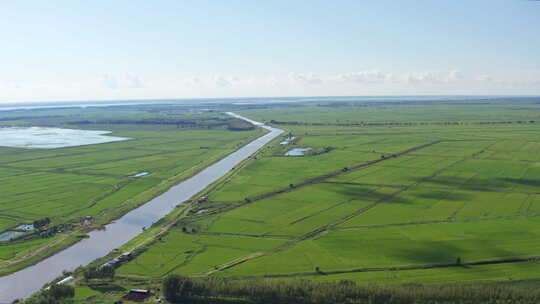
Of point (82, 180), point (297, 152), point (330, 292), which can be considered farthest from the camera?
point (297, 152)

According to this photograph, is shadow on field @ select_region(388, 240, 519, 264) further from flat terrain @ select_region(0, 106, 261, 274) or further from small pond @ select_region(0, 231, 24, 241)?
small pond @ select_region(0, 231, 24, 241)

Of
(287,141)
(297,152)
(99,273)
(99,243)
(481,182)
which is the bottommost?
(99,243)

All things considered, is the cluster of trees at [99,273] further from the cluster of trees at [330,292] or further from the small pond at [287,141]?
the small pond at [287,141]

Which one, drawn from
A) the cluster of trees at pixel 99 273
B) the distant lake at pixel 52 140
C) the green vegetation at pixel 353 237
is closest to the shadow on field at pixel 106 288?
the green vegetation at pixel 353 237

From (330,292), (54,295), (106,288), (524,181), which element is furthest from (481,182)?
(54,295)

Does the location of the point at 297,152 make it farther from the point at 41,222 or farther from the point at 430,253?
the point at 430,253

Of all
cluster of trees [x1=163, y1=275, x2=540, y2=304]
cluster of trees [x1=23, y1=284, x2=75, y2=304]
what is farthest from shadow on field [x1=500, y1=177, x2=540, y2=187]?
cluster of trees [x1=23, y1=284, x2=75, y2=304]
